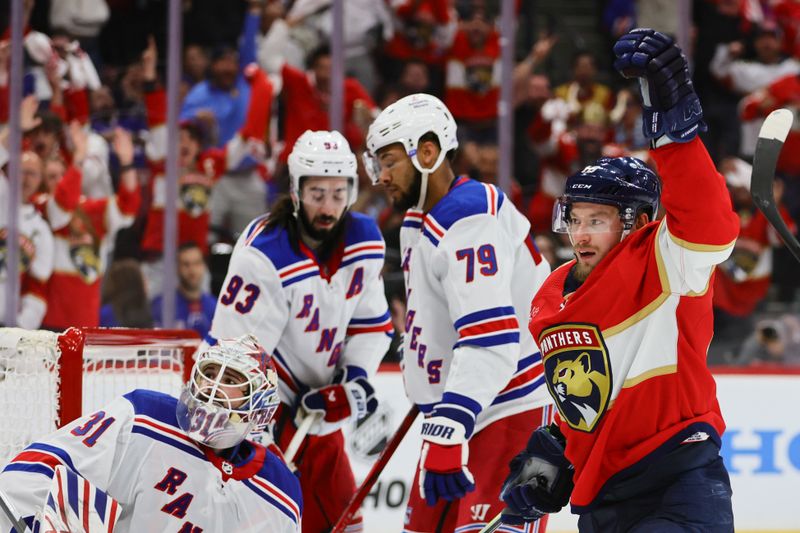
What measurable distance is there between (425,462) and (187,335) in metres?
0.76

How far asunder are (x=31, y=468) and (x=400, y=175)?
1.14m

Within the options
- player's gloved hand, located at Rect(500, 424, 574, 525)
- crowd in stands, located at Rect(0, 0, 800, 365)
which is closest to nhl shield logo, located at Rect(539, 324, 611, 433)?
player's gloved hand, located at Rect(500, 424, 574, 525)

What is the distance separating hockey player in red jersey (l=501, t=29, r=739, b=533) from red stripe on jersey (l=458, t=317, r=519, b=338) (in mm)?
385

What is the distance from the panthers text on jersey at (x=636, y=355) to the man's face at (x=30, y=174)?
348 centimetres

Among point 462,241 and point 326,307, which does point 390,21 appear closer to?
point 326,307

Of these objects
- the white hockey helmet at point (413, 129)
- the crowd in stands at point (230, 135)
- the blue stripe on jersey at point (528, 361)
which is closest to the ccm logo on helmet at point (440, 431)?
the blue stripe on jersey at point (528, 361)

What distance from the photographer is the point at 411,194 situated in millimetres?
3018

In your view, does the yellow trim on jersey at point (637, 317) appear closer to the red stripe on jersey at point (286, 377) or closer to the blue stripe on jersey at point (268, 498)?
the blue stripe on jersey at point (268, 498)

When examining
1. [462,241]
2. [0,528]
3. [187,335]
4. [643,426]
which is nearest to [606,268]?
[643,426]

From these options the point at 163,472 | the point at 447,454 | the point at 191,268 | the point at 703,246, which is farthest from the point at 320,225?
the point at 191,268

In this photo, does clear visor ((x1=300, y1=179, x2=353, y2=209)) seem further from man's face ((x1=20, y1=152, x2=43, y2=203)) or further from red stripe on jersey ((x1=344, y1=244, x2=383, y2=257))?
man's face ((x1=20, y1=152, x2=43, y2=203))

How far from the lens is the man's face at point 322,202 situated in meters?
3.29

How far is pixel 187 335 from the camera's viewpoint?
3260 mm

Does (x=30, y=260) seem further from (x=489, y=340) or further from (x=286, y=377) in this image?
(x=489, y=340)
